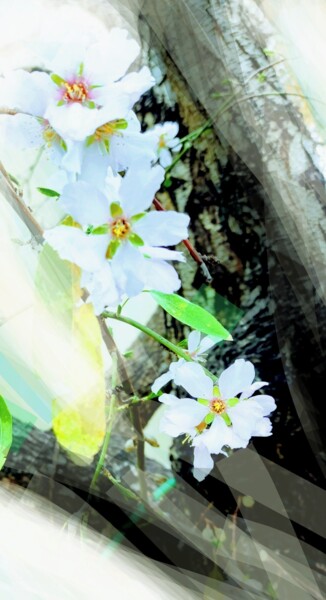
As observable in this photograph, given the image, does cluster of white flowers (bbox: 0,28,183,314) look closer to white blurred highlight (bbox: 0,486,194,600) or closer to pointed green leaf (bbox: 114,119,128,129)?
pointed green leaf (bbox: 114,119,128,129)

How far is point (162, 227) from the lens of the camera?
225 mm

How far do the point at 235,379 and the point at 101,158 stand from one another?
0.19 meters

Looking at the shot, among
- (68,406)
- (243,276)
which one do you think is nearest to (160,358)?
(243,276)

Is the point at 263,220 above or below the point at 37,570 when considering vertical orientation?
above

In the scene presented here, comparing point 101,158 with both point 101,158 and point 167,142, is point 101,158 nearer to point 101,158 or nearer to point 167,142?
point 101,158

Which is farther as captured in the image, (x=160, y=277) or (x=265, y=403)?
(x=265, y=403)

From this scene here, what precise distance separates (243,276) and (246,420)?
0.96ft

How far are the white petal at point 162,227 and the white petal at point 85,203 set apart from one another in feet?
0.05

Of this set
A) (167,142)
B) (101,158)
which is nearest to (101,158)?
(101,158)

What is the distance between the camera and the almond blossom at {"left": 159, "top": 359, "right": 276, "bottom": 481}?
34cm

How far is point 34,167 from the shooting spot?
42 cm

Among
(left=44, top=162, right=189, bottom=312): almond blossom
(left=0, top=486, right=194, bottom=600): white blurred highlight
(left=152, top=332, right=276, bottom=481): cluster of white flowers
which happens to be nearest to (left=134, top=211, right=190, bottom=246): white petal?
(left=44, top=162, right=189, bottom=312): almond blossom

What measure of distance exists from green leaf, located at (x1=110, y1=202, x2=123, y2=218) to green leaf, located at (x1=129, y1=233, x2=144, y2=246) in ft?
0.03

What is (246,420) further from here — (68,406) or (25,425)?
(25,425)
